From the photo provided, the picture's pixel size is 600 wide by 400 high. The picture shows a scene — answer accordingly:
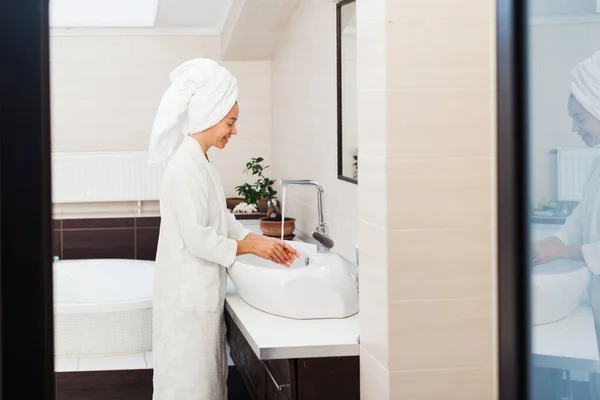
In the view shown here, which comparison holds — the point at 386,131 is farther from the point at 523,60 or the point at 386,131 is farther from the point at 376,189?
the point at 523,60

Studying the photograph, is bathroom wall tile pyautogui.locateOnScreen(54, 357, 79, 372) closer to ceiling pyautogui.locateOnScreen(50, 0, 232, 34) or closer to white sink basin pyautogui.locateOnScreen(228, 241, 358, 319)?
white sink basin pyautogui.locateOnScreen(228, 241, 358, 319)

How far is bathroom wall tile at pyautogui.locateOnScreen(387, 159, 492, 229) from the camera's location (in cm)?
210

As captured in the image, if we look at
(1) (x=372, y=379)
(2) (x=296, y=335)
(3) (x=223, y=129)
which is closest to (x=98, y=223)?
(3) (x=223, y=129)

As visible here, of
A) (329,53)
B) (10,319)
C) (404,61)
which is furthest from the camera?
(329,53)

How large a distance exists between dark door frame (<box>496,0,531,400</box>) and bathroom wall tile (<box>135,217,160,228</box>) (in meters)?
4.66

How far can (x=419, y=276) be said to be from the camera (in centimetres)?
212

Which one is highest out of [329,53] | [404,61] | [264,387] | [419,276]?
[329,53]

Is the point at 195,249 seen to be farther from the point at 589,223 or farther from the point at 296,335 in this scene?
the point at 589,223

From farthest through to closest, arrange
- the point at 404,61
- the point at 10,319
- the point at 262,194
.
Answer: the point at 262,194
the point at 404,61
the point at 10,319

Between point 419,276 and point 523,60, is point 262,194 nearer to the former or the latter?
point 419,276

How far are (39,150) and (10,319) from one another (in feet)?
0.58

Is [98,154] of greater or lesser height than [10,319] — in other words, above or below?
above

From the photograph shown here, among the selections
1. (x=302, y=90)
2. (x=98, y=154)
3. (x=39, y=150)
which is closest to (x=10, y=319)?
(x=39, y=150)

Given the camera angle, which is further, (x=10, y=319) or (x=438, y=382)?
(x=438, y=382)
